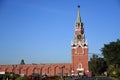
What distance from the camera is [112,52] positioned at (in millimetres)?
79625

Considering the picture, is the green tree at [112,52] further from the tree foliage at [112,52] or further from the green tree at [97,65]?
the green tree at [97,65]

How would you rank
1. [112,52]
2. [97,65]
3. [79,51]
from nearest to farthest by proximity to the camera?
1. [112,52]
2. [97,65]
3. [79,51]

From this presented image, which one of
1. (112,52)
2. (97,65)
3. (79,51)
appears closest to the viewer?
(112,52)

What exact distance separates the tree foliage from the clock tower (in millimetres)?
25890

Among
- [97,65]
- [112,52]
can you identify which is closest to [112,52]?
[112,52]

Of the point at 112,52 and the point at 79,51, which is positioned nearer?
the point at 112,52

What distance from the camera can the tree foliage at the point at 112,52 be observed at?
77.8m

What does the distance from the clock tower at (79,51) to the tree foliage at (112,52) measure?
2589 cm

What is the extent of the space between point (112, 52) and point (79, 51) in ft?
100

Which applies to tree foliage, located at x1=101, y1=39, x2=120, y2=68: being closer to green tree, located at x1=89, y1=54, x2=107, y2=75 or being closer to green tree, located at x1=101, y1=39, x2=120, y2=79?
green tree, located at x1=101, y1=39, x2=120, y2=79

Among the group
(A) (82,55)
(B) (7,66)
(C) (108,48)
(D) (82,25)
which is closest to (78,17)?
(D) (82,25)

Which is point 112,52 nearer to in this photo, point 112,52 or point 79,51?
point 112,52

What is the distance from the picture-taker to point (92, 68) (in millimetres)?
104688

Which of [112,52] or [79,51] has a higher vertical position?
[79,51]
